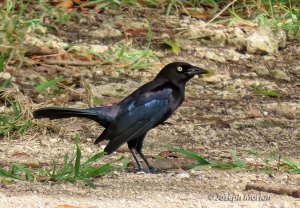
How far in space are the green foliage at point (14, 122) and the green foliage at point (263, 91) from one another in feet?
7.64

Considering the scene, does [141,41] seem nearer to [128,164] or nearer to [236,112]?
[236,112]

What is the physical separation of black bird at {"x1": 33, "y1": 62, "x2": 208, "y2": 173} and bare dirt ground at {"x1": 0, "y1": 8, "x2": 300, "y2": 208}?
0.31 meters

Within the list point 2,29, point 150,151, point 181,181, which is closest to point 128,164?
point 150,151

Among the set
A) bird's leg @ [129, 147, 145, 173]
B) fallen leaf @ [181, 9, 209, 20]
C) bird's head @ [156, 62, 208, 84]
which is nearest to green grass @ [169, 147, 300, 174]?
bird's leg @ [129, 147, 145, 173]

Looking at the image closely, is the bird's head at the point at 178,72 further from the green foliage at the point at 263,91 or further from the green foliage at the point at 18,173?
the green foliage at the point at 263,91

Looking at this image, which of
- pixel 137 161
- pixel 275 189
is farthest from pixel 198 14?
pixel 275 189

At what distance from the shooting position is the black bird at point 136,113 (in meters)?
7.55

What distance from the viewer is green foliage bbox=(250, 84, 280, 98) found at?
31.9ft

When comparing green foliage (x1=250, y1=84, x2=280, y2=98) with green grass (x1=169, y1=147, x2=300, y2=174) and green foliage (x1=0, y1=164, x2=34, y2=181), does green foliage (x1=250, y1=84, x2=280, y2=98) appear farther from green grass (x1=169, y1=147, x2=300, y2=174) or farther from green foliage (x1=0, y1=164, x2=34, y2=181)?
green foliage (x1=0, y1=164, x2=34, y2=181)

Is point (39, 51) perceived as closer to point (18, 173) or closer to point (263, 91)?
point (263, 91)

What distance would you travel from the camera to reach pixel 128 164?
787cm

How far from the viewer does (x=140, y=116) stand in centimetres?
770

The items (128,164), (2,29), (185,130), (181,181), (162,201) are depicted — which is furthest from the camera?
(2,29)

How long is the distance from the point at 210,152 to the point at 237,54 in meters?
2.61
